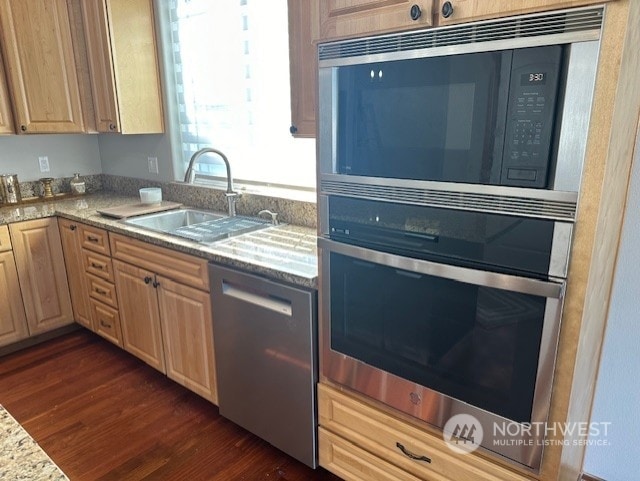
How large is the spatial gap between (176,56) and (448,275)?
7.69 feet

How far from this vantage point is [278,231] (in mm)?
2219

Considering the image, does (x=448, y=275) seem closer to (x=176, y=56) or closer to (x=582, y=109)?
(x=582, y=109)

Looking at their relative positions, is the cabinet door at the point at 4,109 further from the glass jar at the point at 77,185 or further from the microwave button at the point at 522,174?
the microwave button at the point at 522,174

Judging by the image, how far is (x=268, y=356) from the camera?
179 centimetres

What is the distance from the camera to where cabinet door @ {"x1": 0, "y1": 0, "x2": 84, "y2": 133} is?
262cm

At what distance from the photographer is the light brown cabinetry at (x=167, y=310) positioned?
2.07 metres

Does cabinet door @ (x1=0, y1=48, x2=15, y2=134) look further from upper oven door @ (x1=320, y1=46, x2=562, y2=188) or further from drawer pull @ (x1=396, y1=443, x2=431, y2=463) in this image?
drawer pull @ (x1=396, y1=443, x2=431, y2=463)

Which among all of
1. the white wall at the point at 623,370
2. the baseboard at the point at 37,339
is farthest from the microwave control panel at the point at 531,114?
the baseboard at the point at 37,339

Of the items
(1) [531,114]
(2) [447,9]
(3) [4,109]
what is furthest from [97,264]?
(1) [531,114]

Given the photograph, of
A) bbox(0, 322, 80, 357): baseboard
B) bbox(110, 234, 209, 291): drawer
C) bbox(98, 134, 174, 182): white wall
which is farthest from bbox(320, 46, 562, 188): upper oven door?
bbox(0, 322, 80, 357): baseboard

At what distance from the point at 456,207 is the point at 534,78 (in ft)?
1.14

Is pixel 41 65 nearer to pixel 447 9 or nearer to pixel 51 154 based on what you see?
pixel 51 154

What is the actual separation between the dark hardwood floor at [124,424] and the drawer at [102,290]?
38 cm

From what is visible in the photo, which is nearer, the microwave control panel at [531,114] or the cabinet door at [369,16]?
the microwave control panel at [531,114]
